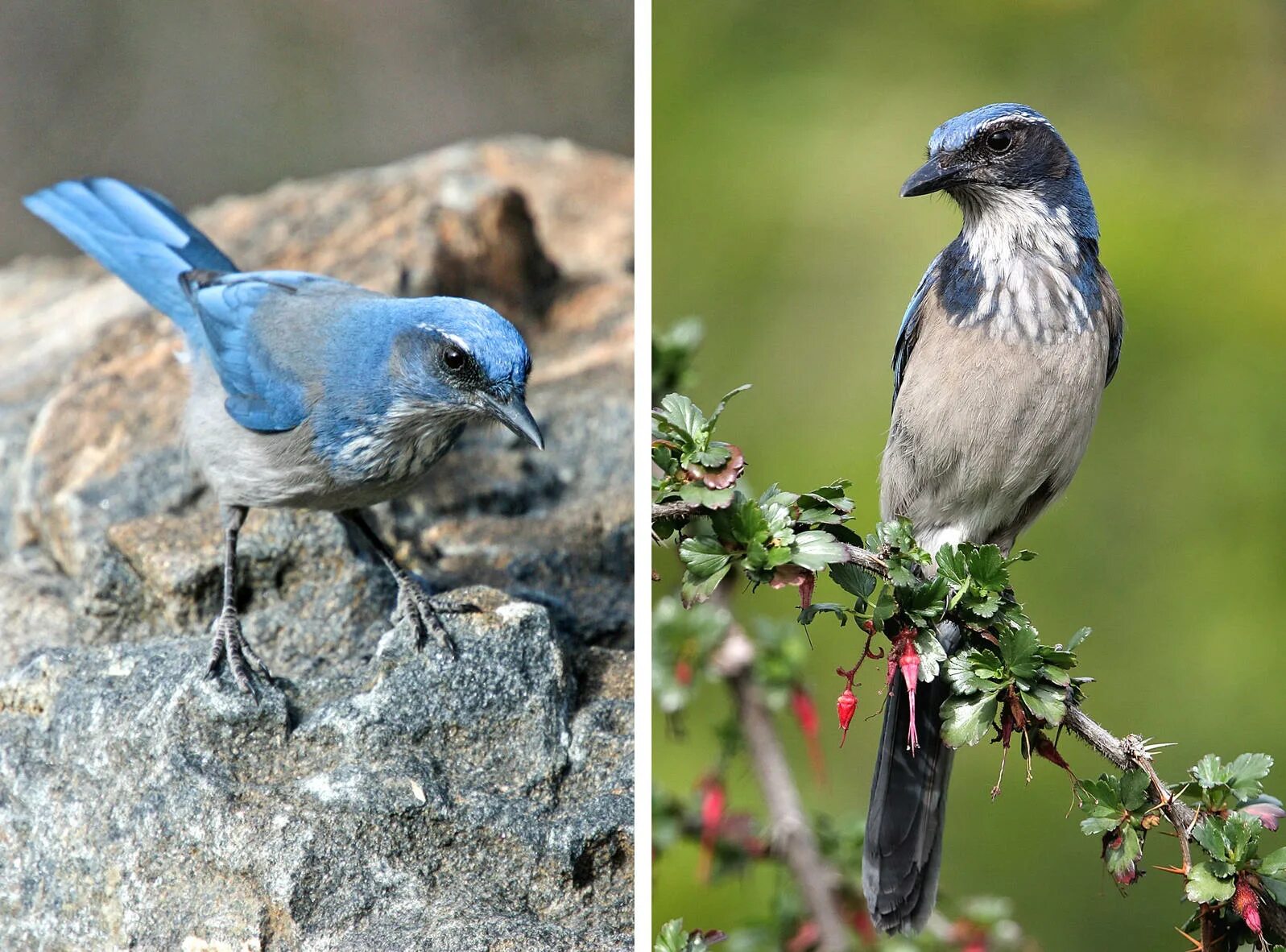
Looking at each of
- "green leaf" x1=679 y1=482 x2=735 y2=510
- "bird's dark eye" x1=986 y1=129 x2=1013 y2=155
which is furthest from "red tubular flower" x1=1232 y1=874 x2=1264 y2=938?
"bird's dark eye" x1=986 y1=129 x2=1013 y2=155

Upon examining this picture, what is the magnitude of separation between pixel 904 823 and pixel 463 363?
39.8 inches

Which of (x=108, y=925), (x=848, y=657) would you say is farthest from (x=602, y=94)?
(x=108, y=925)

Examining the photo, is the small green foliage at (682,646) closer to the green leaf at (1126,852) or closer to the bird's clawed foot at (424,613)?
the green leaf at (1126,852)

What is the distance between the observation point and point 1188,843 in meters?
1.66

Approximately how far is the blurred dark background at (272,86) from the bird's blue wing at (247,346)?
1735mm

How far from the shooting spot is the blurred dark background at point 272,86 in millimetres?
4285

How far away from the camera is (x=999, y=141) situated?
2.12 meters

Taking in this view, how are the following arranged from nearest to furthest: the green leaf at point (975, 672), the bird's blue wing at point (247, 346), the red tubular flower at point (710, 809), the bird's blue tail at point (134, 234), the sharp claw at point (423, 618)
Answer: the green leaf at point (975, 672) < the red tubular flower at point (710, 809) < the sharp claw at point (423, 618) < the bird's blue wing at point (247, 346) < the bird's blue tail at point (134, 234)

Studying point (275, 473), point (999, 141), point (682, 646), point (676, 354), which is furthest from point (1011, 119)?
point (275, 473)

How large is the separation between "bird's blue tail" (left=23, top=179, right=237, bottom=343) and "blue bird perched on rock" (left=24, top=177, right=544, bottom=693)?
0.13 m

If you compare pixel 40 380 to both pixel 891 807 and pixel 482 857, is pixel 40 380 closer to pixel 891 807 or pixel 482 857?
pixel 482 857

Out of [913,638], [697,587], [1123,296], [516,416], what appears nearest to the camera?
[697,587]

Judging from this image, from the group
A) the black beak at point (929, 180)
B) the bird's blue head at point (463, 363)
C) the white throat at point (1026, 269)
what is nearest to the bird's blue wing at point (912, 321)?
the white throat at point (1026, 269)

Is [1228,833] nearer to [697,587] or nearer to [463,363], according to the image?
[697,587]
